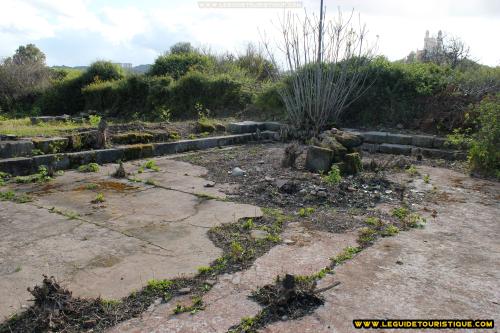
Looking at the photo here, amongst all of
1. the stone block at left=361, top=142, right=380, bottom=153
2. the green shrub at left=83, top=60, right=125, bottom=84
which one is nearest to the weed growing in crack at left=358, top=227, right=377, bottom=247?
the stone block at left=361, top=142, right=380, bottom=153

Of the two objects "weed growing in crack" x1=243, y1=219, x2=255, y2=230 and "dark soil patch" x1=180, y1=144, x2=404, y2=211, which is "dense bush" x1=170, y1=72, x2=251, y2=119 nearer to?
"dark soil patch" x1=180, y1=144, x2=404, y2=211

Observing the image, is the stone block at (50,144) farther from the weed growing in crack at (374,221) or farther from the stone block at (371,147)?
the stone block at (371,147)

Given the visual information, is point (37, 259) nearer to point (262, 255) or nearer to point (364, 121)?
point (262, 255)

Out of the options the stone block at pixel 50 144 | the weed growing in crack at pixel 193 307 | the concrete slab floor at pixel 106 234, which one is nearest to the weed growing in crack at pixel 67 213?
the concrete slab floor at pixel 106 234

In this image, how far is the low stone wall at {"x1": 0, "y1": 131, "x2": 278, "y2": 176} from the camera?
20.8 feet

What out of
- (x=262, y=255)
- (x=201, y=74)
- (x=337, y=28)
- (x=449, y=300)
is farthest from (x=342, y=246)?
(x=201, y=74)

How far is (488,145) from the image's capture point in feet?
21.8

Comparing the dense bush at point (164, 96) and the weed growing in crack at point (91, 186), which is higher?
the dense bush at point (164, 96)

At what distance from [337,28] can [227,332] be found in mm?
7776

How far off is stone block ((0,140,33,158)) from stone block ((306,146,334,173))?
4.30m

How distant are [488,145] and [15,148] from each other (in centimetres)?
719

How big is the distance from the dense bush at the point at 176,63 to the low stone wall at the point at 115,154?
28.0 feet

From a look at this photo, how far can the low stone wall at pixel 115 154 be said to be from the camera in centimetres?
635

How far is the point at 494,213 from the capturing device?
4898mm
